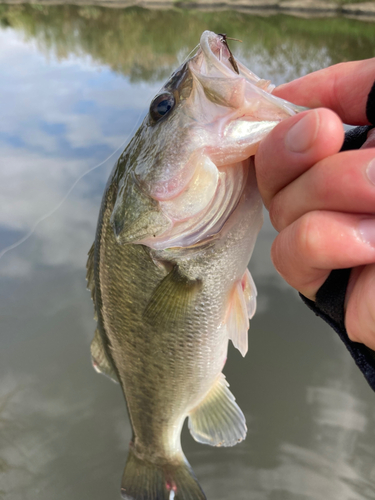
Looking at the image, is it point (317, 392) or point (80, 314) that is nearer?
point (317, 392)

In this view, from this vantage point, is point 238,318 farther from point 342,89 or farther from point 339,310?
point 342,89

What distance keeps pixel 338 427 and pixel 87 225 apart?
230cm

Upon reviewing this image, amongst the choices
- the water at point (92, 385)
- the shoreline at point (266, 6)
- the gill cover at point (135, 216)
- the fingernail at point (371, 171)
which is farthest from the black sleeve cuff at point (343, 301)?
the shoreline at point (266, 6)

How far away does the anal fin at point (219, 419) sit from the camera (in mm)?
1402

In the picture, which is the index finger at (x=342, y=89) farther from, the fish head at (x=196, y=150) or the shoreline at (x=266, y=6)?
the shoreline at (x=266, y=6)

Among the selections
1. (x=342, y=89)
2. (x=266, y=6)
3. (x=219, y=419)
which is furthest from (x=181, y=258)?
(x=266, y=6)

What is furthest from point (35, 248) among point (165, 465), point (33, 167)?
point (165, 465)

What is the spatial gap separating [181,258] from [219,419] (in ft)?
2.74

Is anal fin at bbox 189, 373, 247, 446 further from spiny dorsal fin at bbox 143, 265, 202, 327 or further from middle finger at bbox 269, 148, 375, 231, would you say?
middle finger at bbox 269, 148, 375, 231

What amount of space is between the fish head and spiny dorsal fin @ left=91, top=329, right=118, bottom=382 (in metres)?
0.71

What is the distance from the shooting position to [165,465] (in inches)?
59.0

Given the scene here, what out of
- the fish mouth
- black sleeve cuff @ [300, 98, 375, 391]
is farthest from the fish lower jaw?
black sleeve cuff @ [300, 98, 375, 391]

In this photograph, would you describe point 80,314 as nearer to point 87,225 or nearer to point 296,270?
point 87,225

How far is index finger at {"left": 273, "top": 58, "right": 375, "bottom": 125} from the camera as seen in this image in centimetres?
95
